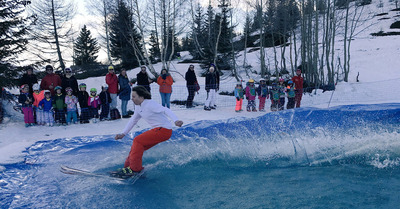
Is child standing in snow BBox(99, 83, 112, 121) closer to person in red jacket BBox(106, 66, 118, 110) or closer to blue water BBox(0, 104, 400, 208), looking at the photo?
person in red jacket BBox(106, 66, 118, 110)

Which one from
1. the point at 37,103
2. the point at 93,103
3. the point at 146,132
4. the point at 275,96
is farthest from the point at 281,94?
the point at 37,103

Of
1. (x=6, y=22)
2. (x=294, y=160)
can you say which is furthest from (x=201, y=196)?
(x=6, y=22)

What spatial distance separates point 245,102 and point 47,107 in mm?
7964

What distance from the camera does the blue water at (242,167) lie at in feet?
13.1

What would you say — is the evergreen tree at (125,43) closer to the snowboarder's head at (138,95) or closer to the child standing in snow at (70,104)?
the child standing in snow at (70,104)

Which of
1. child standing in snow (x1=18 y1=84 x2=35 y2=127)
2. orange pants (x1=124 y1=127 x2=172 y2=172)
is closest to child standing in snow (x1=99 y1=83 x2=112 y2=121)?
child standing in snow (x1=18 y1=84 x2=35 y2=127)

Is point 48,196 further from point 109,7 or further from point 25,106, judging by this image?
point 109,7

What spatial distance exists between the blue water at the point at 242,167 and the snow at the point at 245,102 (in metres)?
0.84

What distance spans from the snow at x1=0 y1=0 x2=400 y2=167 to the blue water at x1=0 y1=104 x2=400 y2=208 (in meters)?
0.84

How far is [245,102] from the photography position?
43.0 ft

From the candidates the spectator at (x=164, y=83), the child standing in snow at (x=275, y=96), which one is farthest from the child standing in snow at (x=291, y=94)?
the spectator at (x=164, y=83)

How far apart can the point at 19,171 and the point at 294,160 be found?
5014 mm

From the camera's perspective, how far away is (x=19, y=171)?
205 inches

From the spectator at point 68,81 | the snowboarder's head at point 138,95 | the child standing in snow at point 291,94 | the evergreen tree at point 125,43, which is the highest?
the evergreen tree at point 125,43
